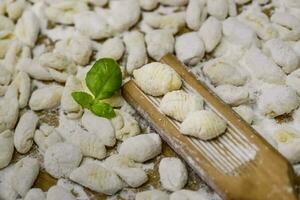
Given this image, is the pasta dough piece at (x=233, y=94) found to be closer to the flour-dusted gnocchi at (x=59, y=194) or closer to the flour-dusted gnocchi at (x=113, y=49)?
the flour-dusted gnocchi at (x=113, y=49)

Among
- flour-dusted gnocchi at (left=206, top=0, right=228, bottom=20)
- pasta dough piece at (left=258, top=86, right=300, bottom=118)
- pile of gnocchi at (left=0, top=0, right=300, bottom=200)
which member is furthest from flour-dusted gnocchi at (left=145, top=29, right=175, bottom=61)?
pasta dough piece at (left=258, top=86, right=300, bottom=118)

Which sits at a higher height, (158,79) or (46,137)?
(158,79)

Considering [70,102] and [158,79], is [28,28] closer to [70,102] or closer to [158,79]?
[70,102]

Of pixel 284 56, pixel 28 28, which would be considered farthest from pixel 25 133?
pixel 284 56

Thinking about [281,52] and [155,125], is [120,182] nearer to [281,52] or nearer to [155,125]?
[155,125]

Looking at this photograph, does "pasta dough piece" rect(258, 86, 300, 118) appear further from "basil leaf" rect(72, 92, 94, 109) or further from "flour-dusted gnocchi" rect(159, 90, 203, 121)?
"basil leaf" rect(72, 92, 94, 109)

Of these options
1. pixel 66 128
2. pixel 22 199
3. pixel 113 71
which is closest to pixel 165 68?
pixel 113 71
